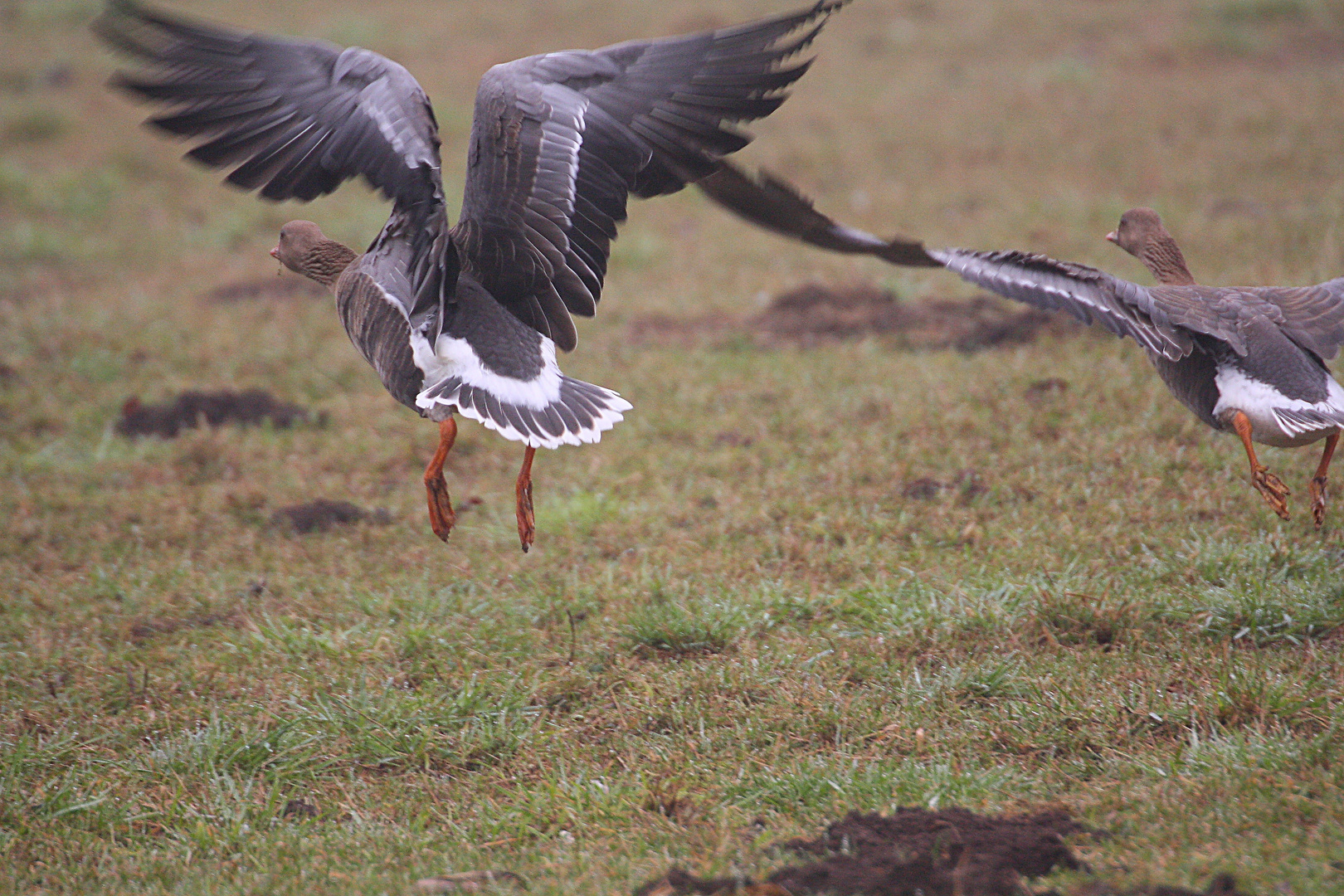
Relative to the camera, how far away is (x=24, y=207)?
1123cm

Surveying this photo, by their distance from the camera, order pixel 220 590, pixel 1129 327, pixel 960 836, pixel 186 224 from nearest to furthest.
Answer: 1. pixel 960 836
2. pixel 1129 327
3. pixel 220 590
4. pixel 186 224

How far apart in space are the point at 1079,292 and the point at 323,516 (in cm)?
354

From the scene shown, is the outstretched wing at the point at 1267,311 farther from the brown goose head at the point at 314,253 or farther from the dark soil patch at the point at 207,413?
the dark soil patch at the point at 207,413

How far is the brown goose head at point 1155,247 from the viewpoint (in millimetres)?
5426

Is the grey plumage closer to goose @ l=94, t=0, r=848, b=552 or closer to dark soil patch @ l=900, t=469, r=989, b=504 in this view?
goose @ l=94, t=0, r=848, b=552

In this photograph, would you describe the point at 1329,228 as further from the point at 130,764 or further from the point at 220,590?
the point at 130,764

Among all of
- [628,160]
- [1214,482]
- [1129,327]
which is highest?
[628,160]

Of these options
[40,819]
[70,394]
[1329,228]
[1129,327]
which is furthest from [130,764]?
[1329,228]

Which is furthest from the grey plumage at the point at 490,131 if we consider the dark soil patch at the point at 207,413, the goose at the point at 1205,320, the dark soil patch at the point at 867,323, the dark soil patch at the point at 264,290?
the dark soil patch at the point at 264,290

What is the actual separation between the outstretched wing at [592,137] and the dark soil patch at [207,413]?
276 cm

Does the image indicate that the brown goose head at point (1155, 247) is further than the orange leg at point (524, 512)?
Yes

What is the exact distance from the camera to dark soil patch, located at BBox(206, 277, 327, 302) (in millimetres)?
9125

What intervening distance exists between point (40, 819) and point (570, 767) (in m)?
1.57

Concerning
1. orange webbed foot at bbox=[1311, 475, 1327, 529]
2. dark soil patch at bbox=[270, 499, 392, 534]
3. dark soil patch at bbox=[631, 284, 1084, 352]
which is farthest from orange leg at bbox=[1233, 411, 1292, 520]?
dark soil patch at bbox=[270, 499, 392, 534]
